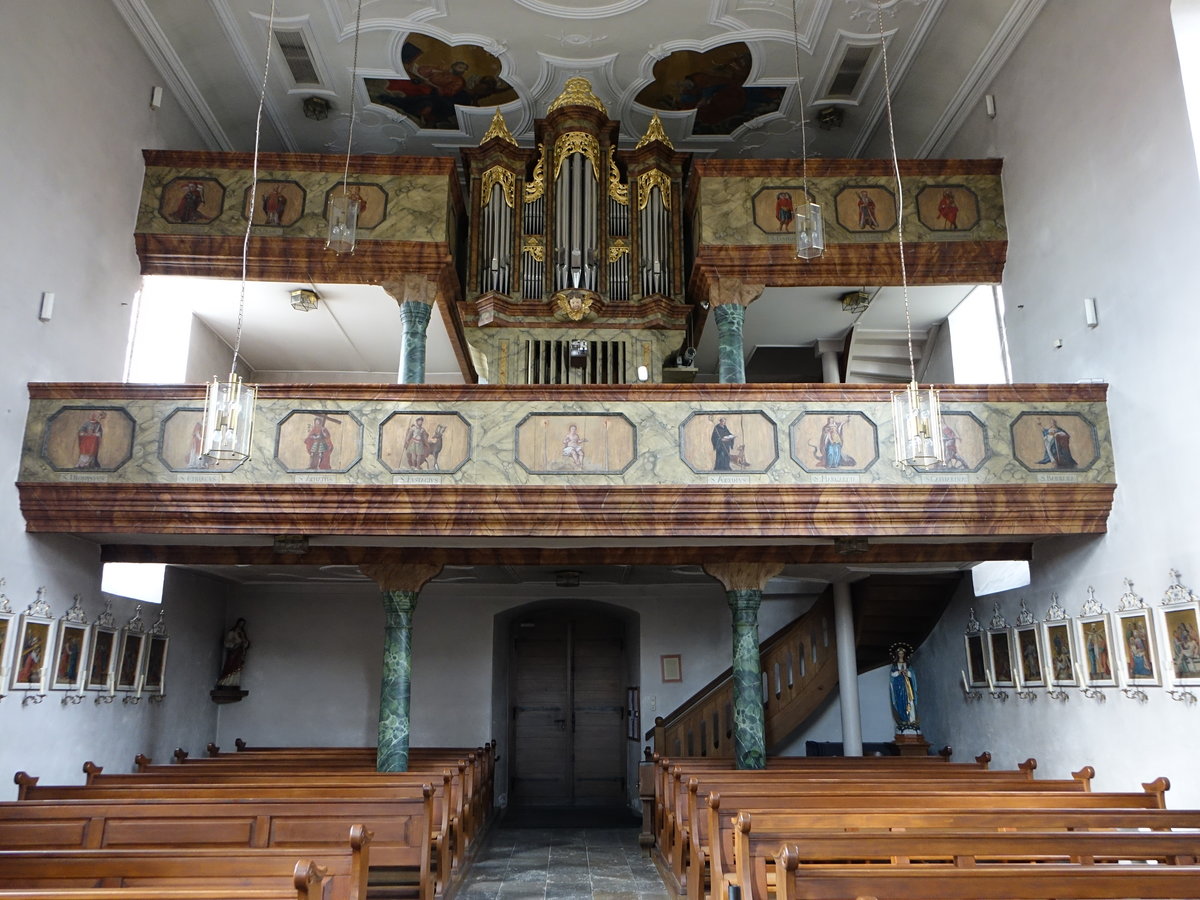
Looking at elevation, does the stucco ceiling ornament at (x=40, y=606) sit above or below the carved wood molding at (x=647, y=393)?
below

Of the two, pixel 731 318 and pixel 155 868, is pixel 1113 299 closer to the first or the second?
pixel 731 318

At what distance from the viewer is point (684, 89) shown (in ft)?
42.2

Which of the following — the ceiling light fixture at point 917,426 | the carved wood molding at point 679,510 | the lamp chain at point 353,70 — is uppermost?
the lamp chain at point 353,70

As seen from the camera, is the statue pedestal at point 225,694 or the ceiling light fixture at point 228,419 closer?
the ceiling light fixture at point 228,419

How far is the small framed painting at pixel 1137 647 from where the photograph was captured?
8055 millimetres

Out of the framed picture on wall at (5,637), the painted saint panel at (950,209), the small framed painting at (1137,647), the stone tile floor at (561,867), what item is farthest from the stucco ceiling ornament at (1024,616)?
the framed picture on wall at (5,637)

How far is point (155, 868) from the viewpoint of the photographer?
4.90 meters

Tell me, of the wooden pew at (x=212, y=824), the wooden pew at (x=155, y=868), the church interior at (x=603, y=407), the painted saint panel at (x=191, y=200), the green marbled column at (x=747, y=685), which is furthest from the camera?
the painted saint panel at (x=191, y=200)

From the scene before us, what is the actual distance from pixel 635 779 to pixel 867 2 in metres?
11.2

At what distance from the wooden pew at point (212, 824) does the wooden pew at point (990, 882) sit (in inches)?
135

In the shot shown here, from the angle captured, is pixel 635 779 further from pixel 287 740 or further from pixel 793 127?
pixel 793 127

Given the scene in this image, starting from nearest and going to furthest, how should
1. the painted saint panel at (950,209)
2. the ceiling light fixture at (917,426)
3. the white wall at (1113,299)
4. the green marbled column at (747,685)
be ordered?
the ceiling light fixture at (917,426) < the white wall at (1113,299) < the green marbled column at (747,685) < the painted saint panel at (950,209)

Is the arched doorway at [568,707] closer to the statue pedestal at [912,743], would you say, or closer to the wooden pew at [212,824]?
the statue pedestal at [912,743]

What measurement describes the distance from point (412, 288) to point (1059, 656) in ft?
26.0
